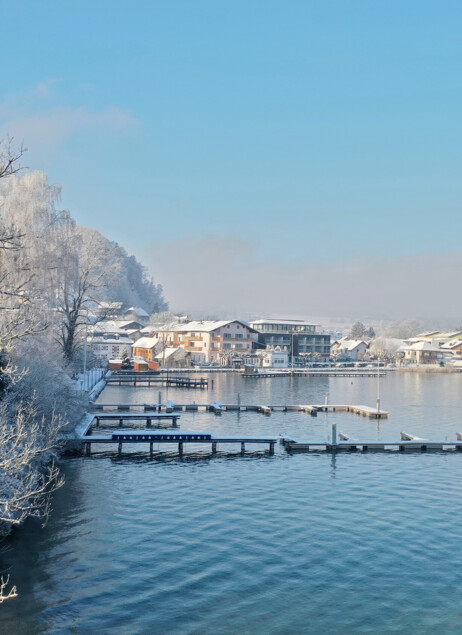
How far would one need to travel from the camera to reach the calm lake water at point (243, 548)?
598 inches

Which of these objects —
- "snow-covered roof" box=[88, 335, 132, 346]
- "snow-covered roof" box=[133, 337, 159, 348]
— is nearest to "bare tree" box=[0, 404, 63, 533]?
"snow-covered roof" box=[88, 335, 132, 346]

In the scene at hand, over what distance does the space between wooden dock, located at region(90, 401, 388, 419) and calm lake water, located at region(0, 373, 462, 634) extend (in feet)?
63.5

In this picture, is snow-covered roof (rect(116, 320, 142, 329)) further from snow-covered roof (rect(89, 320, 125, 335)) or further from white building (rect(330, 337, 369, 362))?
white building (rect(330, 337, 369, 362))

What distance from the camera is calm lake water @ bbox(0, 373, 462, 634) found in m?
15.2

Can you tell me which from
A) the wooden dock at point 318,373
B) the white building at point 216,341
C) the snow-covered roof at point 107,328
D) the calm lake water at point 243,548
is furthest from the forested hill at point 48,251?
the white building at point 216,341

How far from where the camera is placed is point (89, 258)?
1999 inches

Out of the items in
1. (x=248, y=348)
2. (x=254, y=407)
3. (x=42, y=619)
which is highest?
(x=248, y=348)

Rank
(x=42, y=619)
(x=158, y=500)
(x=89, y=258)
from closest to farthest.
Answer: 1. (x=42, y=619)
2. (x=158, y=500)
3. (x=89, y=258)

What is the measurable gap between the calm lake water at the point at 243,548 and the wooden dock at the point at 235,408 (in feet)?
63.5

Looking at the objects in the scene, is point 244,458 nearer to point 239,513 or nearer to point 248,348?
point 239,513

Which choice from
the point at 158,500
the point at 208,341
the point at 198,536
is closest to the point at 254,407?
the point at 158,500

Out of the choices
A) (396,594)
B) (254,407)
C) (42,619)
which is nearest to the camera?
(42,619)

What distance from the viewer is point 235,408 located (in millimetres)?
57281

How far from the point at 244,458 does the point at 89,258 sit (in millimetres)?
24390
